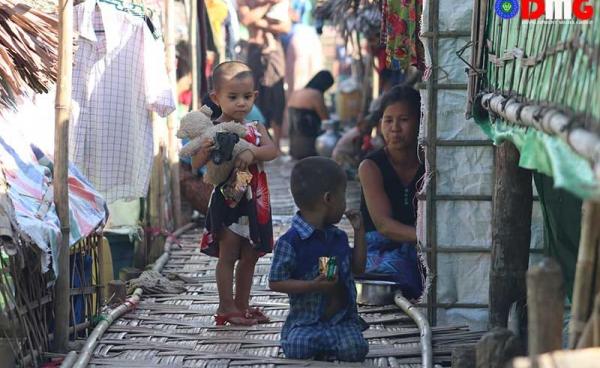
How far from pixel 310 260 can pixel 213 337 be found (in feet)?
2.82

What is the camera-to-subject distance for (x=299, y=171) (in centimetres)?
534

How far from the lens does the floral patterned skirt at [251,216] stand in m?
6.21

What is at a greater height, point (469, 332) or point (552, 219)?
point (552, 219)

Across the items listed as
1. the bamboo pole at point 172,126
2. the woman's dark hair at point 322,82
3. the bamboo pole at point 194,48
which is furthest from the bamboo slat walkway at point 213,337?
the woman's dark hair at point 322,82

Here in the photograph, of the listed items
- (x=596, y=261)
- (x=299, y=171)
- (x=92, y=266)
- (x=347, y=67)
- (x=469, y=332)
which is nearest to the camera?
(x=596, y=261)

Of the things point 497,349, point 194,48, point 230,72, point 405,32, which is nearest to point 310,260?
point 230,72

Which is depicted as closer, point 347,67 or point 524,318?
point 524,318

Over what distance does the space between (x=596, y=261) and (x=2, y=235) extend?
2638mm

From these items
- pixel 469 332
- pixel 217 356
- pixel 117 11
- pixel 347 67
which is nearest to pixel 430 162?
pixel 469 332

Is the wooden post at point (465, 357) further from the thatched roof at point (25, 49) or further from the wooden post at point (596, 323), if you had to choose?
the thatched roof at point (25, 49)

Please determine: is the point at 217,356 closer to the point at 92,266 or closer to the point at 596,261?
the point at 92,266

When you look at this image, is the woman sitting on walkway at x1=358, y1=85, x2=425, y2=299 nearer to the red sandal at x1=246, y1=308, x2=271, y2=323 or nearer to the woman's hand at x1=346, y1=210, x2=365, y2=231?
the red sandal at x1=246, y1=308, x2=271, y2=323

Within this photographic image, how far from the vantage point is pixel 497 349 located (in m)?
3.91

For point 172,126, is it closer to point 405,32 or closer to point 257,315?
point 405,32
